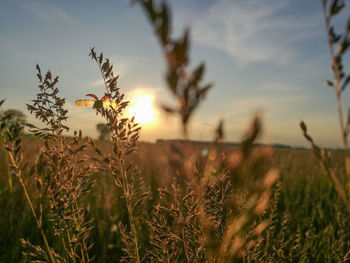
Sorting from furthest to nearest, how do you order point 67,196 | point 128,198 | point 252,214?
point 67,196
point 128,198
point 252,214

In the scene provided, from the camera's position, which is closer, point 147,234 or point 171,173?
point 171,173

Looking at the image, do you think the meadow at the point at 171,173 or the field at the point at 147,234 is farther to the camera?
the field at the point at 147,234

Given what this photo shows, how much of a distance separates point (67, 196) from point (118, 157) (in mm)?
419

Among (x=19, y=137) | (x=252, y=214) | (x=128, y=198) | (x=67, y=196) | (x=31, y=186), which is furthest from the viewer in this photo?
(x=31, y=186)

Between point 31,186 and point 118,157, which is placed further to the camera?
point 31,186

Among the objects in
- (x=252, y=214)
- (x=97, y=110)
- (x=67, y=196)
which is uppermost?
(x=97, y=110)

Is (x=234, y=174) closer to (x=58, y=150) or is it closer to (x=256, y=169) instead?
(x=256, y=169)

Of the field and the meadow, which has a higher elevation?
the meadow

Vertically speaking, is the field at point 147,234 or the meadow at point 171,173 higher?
the meadow at point 171,173

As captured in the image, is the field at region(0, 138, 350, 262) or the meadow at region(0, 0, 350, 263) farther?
the field at region(0, 138, 350, 262)

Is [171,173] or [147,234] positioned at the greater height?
[171,173]

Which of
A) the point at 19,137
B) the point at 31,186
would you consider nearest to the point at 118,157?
the point at 19,137

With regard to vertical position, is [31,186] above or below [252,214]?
below

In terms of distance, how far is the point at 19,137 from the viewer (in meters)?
1.20
